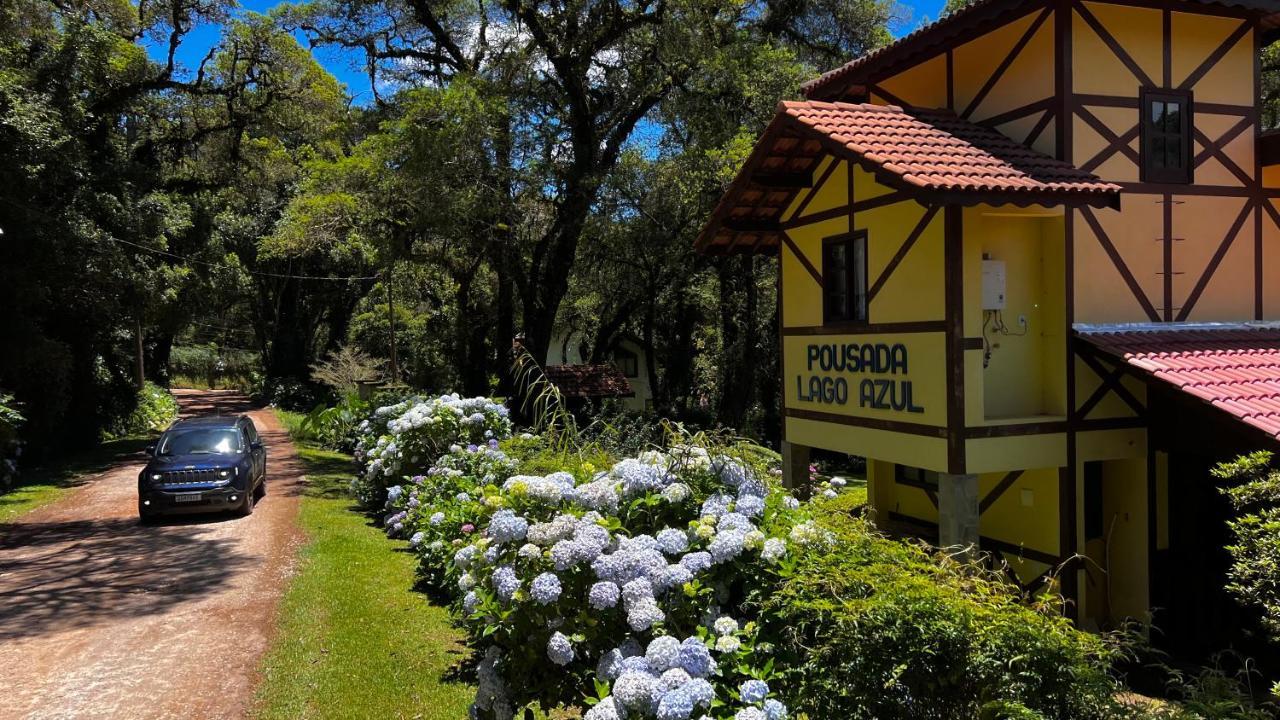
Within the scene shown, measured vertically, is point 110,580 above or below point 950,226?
below

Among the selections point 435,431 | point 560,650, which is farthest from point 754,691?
point 435,431

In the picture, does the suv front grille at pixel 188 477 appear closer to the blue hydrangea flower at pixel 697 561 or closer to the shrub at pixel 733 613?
the shrub at pixel 733 613

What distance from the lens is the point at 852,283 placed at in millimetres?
11117

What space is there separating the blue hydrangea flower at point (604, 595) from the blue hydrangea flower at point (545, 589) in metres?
0.21

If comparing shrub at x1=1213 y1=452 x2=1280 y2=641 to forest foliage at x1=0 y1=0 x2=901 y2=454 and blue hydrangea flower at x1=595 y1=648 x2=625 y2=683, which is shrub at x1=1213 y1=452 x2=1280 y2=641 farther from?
forest foliage at x1=0 y1=0 x2=901 y2=454

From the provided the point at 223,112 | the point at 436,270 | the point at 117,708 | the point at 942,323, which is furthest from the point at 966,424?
the point at 223,112

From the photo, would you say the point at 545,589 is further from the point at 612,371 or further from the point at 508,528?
the point at 612,371

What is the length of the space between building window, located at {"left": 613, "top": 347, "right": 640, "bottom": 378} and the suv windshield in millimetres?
28224

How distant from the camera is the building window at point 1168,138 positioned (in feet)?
33.5

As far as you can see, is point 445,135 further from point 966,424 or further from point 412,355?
point 412,355

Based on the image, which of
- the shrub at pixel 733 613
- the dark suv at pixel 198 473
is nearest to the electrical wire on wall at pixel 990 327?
the shrub at pixel 733 613

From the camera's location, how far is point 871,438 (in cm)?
1048

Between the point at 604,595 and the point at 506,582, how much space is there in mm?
667

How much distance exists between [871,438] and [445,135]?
13.5 metres
